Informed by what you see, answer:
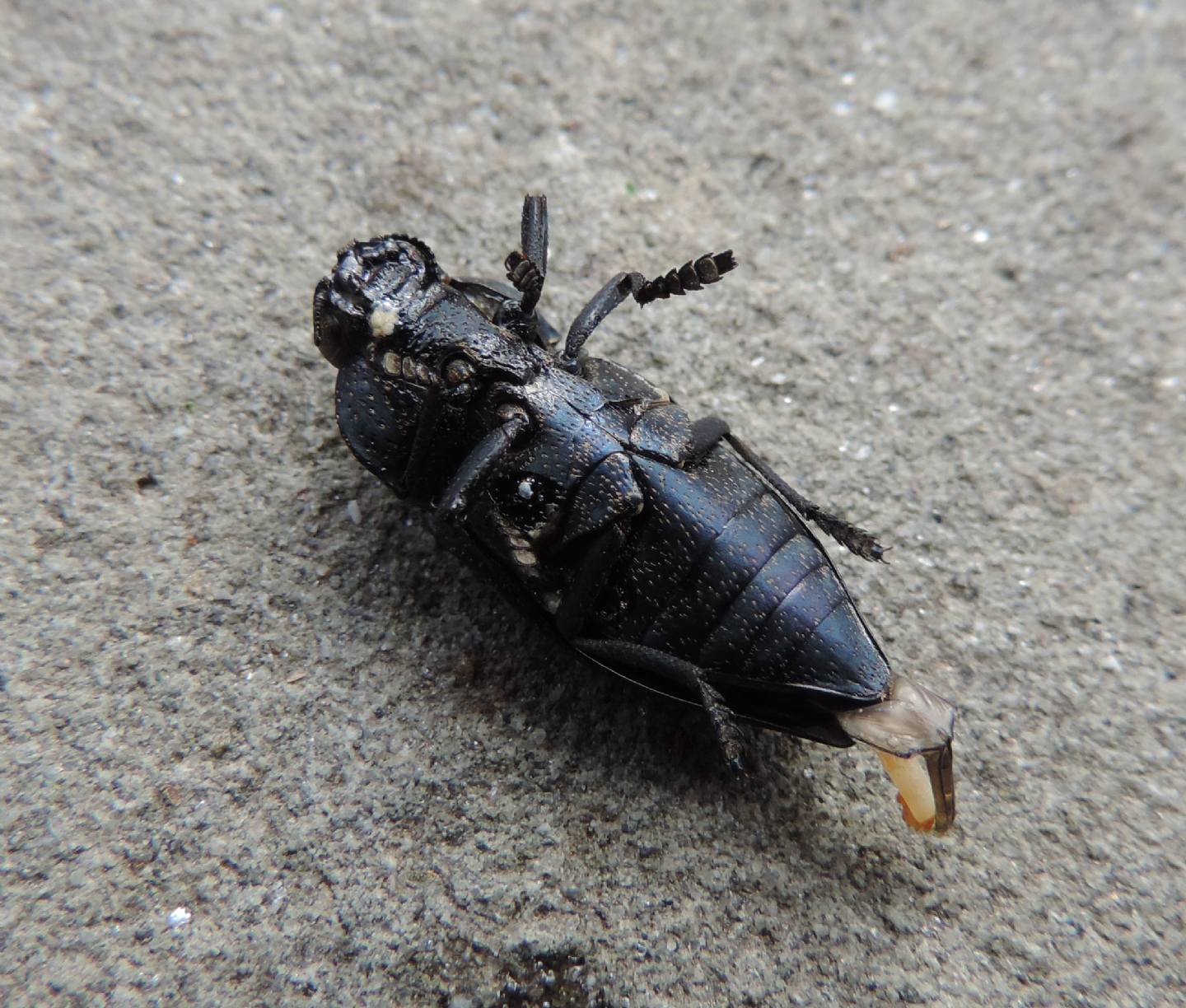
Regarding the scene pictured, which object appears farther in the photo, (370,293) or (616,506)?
(370,293)

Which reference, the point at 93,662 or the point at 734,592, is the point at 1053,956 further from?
the point at 93,662

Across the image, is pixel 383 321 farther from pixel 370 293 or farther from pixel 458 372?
pixel 458 372

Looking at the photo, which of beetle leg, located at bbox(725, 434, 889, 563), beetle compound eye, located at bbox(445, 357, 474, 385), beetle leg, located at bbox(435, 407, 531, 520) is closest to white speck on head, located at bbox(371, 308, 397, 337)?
beetle compound eye, located at bbox(445, 357, 474, 385)

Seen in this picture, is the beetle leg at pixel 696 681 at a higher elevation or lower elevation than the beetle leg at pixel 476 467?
lower

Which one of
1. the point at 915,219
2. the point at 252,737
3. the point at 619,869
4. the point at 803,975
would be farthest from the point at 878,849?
the point at 915,219

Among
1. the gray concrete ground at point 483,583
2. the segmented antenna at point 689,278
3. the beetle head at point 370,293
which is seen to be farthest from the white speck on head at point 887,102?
the beetle head at point 370,293

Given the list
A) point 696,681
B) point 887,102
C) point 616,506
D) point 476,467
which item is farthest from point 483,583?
point 887,102

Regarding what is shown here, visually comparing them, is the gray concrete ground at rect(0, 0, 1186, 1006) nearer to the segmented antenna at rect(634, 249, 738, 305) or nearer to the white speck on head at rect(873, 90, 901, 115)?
the white speck on head at rect(873, 90, 901, 115)

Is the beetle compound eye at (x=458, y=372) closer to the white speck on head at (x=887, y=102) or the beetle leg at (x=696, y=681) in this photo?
the beetle leg at (x=696, y=681)
